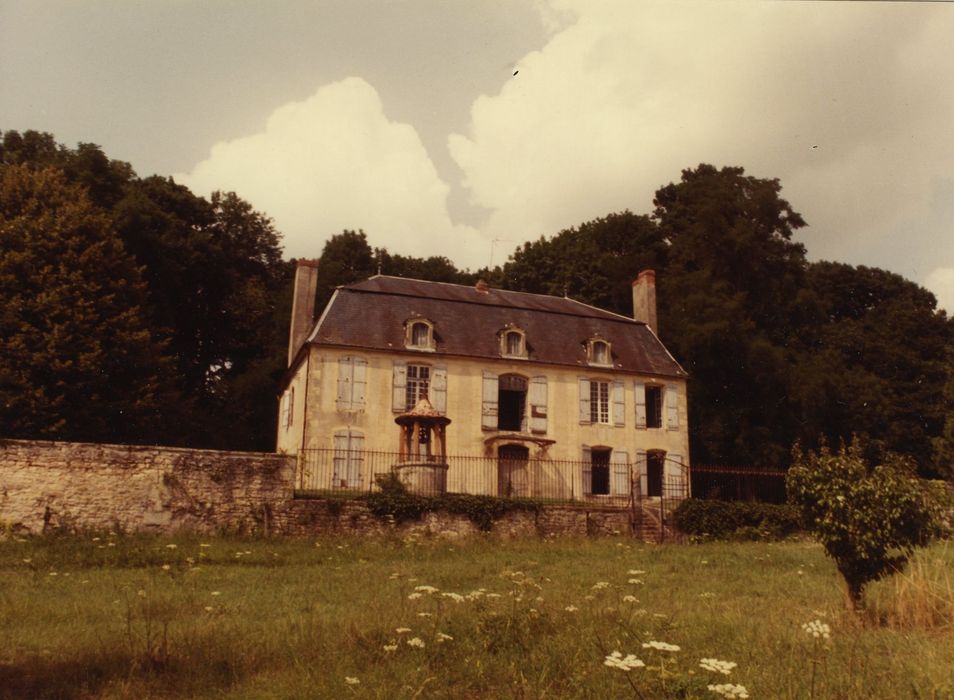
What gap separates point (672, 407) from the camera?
27750 millimetres

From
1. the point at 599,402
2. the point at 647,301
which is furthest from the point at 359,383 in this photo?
the point at 647,301

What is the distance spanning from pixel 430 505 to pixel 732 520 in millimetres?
8301

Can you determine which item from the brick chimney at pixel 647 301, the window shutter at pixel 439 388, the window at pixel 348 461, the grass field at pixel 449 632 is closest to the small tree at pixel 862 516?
the grass field at pixel 449 632

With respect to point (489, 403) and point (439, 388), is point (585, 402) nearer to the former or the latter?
point (489, 403)

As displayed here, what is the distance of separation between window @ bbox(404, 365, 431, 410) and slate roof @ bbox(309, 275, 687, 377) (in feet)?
1.93

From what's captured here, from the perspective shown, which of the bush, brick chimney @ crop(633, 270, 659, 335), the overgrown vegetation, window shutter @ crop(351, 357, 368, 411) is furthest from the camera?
brick chimney @ crop(633, 270, 659, 335)

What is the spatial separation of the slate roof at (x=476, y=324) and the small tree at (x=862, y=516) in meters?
17.4

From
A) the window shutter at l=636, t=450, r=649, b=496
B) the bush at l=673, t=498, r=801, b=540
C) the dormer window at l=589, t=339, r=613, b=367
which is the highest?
the dormer window at l=589, t=339, r=613, b=367

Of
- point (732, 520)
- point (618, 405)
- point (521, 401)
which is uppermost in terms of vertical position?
point (521, 401)

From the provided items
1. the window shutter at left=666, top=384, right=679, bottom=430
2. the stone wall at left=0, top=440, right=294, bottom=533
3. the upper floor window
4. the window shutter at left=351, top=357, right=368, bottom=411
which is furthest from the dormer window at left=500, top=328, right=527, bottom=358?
the stone wall at left=0, top=440, right=294, bottom=533

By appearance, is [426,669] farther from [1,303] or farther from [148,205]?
[148,205]

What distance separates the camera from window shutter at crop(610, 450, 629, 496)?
1008 inches

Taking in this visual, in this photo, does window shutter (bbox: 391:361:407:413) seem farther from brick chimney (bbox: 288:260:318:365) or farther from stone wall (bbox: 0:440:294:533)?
stone wall (bbox: 0:440:294:533)

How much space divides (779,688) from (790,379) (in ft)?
86.8
